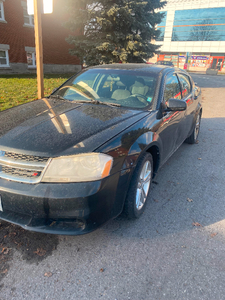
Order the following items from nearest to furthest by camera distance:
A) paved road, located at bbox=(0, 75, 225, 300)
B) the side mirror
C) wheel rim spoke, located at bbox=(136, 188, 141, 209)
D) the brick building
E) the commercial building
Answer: paved road, located at bbox=(0, 75, 225, 300)
wheel rim spoke, located at bbox=(136, 188, 141, 209)
the side mirror
the brick building
the commercial building

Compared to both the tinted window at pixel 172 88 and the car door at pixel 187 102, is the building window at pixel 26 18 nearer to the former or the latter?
the car door at pixel 187 102

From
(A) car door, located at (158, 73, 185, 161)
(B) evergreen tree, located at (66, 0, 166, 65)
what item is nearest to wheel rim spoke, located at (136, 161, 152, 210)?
(A) car door, located at (158, 73, 185, 161)

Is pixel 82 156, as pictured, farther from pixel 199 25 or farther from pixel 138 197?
pixel 199 25

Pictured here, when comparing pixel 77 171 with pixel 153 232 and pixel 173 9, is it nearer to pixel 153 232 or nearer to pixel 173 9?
pixel 153 232

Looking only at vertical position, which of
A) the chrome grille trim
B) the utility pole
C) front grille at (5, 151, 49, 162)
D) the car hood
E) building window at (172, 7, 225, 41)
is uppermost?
building window at (172, 7, 225, 41)

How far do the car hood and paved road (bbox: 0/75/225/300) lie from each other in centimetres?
96

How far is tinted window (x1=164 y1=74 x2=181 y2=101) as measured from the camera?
3.37 meters

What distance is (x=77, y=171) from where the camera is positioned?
1949mm

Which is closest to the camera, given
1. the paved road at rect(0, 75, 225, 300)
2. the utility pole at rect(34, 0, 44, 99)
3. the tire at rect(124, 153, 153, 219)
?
the paved road at rect(0, 75, 225, 300)

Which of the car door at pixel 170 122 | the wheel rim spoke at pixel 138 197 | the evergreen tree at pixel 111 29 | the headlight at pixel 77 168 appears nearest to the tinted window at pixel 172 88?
the car door at pixel 170 122

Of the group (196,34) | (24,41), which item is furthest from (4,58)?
(196,34)

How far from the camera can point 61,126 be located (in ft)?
7.90

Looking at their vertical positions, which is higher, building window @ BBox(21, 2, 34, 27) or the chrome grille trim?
building window @ BBox(21, 2, 34, 27)

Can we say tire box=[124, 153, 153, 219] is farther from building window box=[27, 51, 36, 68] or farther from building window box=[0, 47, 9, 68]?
building window box=[27, 51, 36, 68]
